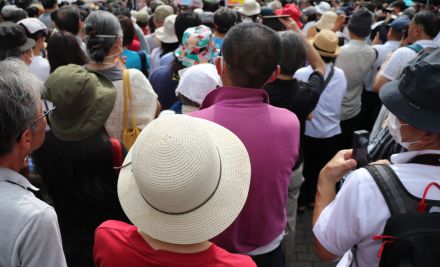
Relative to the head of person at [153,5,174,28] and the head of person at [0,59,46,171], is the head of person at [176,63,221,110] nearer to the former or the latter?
the head of person at [0,59,46,171]

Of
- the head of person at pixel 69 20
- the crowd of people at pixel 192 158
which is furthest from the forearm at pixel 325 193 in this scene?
the head of person at pixel 69 20

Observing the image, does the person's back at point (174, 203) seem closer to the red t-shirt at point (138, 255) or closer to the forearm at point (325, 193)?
the red t-shirt at point (138, 255)

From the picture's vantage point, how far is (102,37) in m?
2.85

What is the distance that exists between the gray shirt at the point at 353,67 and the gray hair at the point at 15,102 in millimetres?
3920

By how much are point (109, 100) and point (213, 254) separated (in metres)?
1.36

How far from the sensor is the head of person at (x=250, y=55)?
6.36 ft

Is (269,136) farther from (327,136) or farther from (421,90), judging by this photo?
(327,136)

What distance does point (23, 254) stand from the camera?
1.23 metres

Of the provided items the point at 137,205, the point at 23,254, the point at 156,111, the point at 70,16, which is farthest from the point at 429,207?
the point at 70,16

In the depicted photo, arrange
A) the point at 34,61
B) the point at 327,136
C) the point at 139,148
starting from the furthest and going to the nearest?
1. the point at 327,136
2. the point at 34,61
3. the point at 139,148

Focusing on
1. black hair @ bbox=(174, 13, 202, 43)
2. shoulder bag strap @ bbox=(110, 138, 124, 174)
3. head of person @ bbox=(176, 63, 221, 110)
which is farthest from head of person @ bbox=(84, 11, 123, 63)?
black hair @ bbox=(174, 13, 202, 43)

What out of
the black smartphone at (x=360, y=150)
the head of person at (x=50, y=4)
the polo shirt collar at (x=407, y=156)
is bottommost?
the head of person at (x=50, y=4)

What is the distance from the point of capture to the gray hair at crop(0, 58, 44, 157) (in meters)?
1.31

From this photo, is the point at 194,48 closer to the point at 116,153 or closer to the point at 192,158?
the point at 116,153
